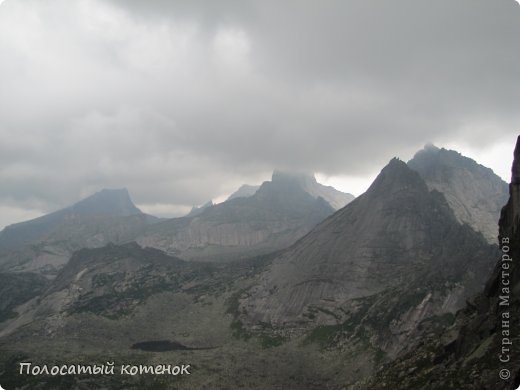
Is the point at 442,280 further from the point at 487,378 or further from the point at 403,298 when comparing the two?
the point at 487,378

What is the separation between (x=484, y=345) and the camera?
176 ft

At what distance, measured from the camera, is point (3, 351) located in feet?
615

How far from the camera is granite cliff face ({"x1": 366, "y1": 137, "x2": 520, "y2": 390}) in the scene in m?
46.6

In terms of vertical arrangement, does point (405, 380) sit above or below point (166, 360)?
above

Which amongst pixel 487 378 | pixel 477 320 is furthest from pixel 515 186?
pixel 487 378

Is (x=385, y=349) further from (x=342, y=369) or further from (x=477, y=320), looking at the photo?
(x=477, y=320)

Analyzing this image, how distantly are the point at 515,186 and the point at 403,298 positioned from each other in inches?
5152

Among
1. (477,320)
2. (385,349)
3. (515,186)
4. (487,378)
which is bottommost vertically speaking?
(385,349)

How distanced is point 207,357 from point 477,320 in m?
148

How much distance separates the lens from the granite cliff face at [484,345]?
46.6 metres

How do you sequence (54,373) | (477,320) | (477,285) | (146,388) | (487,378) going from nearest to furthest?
(487,378) < (477,320) < (146,388) < (54,373) < (477,285)

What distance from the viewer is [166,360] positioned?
598 feet

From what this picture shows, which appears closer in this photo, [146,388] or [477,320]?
[477,320]

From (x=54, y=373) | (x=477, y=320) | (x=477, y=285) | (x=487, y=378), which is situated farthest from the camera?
(x=477, y=285)
